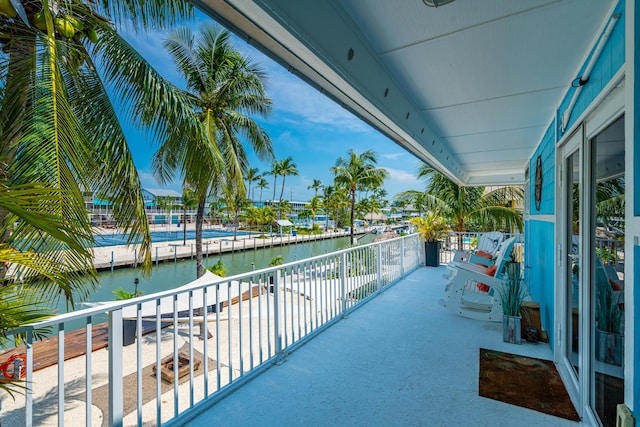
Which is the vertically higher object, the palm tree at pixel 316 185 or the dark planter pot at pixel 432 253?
the palm tree at pixel 316 185

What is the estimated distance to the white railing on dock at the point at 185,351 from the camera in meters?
1.70

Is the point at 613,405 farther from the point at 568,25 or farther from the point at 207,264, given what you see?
the point at 207,264

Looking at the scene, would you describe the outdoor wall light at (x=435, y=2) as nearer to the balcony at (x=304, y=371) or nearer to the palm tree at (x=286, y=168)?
the balcony at (x=304, y=371)

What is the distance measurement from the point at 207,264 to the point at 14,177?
774 inches

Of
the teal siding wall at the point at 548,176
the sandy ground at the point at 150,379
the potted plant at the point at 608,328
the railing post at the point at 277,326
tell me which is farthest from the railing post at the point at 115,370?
the teal siding wall at the point at 548,176

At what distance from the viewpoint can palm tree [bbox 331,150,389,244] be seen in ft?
65.9

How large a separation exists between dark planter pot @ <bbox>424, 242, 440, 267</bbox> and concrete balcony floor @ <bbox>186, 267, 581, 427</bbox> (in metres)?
3.80

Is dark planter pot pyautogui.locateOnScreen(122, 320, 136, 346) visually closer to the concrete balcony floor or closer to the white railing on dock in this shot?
the white railing on dock

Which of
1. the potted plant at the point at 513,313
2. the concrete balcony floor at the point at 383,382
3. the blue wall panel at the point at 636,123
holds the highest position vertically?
the blue wall panel at the point at 636,123

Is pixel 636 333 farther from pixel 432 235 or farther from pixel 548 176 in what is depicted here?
pixel 432 235

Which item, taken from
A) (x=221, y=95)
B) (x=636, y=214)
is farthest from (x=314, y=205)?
(x=636, y=214)

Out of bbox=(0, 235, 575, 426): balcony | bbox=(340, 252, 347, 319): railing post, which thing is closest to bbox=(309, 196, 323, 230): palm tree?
bbox=(0, 235, 575, 426): balcony

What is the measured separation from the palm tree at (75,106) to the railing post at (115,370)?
421 millimetres

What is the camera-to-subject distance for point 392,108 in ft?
9.29
